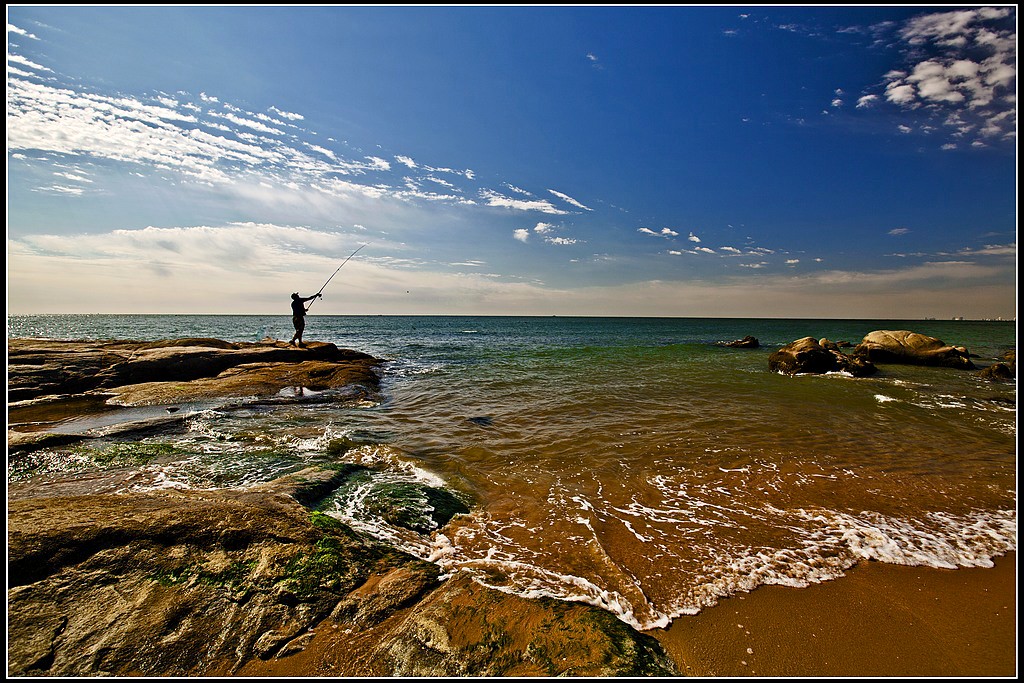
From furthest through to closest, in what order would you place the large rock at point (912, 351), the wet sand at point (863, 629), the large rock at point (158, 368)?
1. the large rock at point (912, 351)
2. the large rock at point (158, 368)
3. the wet sand at point (863, 629)

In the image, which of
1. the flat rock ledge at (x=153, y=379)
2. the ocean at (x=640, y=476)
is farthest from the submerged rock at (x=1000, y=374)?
the flat rock ledge at (x=153, y=379)

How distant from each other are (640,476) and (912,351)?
28733 millimetres

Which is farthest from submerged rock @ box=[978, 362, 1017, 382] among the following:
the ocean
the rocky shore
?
the rocky shore

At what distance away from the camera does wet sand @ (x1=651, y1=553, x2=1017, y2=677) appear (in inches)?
127

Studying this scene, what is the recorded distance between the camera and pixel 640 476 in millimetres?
7156

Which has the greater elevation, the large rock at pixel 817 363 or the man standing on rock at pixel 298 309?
the man standing on rock at pixel 298 309

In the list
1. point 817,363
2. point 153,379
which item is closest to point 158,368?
point 153,379

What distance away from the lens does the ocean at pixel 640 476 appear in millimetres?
4594

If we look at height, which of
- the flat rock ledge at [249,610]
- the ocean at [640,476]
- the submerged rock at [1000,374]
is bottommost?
the ocean at [640,476]

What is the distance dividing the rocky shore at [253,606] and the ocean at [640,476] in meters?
0.58

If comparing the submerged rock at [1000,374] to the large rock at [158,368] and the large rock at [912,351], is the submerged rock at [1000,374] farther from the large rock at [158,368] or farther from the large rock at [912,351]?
the large rock at [158,368]

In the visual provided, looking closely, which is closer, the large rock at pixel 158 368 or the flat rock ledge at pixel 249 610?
the flat rock ledge at pixel 249 610

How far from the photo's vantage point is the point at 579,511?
5840 mm

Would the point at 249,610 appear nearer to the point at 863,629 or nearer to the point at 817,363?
the point at 863,629
